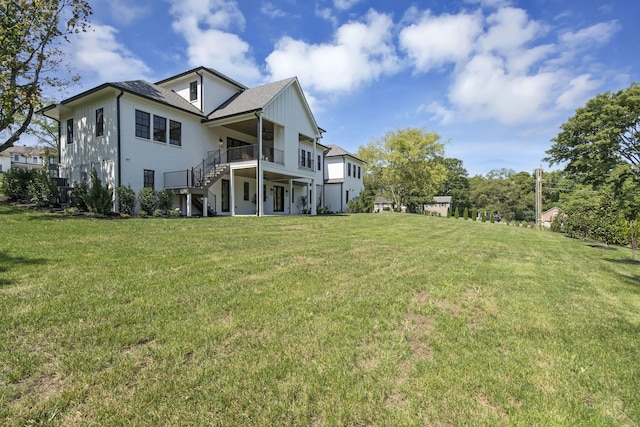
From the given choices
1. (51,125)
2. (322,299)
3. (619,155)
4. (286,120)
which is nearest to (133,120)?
(286,120)

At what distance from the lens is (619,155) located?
734 inches

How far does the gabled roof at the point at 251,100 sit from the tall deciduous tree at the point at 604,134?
19624mm

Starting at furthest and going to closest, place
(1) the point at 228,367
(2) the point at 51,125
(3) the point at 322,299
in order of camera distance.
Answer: (2) the point at 51,125
(3) the point at 322,299
(1) the point at 228,367

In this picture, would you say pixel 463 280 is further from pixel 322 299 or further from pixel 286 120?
pixel 286 120

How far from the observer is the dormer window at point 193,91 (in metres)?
18.3

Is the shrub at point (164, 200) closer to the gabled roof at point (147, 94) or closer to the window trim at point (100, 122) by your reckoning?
the window trim at point (100, 122)

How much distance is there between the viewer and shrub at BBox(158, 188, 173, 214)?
13945 mm

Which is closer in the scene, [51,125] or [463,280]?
[463,280]

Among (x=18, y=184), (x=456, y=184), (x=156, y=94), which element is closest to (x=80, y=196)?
(x=18, y=184)

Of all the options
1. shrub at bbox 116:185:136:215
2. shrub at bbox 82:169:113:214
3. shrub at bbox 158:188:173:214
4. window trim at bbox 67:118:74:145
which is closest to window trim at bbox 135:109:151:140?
shrub at bbox 158:188:173:214

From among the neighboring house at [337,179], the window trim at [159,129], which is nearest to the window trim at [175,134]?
the window trim at [159,129]

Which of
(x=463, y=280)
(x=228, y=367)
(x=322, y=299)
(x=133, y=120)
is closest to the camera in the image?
(x=228, y=367)

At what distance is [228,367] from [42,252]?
221 inches

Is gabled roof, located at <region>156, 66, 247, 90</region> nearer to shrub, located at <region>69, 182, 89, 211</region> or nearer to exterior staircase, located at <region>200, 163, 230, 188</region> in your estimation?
exterior staircase, located at <region>200, 163, 230, 188</region>
